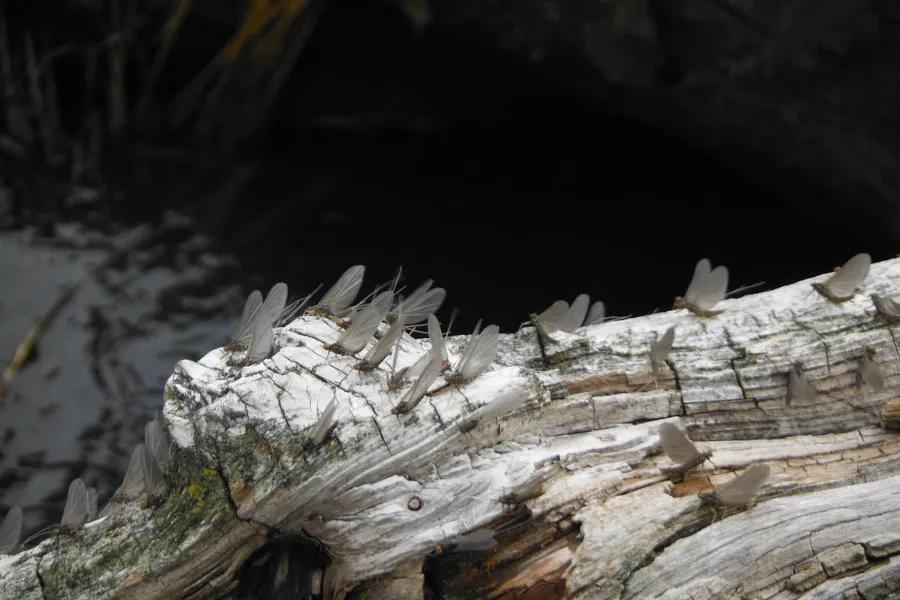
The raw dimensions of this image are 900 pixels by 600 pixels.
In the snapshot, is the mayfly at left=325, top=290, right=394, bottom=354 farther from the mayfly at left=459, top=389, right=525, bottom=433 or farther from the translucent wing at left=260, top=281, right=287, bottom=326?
the mayfly at left=459, top=389, right=525, bottom=433

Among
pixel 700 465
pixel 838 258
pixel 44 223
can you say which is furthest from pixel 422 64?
pixel 700 465

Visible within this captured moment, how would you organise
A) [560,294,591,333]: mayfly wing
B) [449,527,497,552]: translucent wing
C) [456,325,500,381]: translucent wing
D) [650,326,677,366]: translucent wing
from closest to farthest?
[449,527,497,552]: translucent wing < [456,325,500,381]: translucent wing < [650,326,677,366]: translucent wing < [560,294,591,333]: mayfly wing

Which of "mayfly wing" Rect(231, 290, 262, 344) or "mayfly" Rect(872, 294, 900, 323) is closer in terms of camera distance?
"mayfly wing" Rect(231, 290, 262, 344)

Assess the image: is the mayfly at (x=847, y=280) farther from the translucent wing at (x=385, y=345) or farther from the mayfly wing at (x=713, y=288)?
the translucent wing at (x=385, y=345)

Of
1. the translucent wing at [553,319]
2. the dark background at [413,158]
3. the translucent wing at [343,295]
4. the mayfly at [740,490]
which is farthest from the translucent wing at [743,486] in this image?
the dark background at [413,158]

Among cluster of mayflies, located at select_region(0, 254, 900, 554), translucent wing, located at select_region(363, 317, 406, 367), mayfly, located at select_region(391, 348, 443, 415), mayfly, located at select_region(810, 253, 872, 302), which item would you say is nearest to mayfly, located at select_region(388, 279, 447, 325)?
cluster of mayflies, located at select_region(0, 254, 900, 554)

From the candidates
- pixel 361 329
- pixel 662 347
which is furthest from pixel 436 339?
pixel 662 347

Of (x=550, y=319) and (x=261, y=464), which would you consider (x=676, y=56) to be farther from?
(x=261, y=464)

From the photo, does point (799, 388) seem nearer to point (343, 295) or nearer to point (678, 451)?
point (678, 451)
